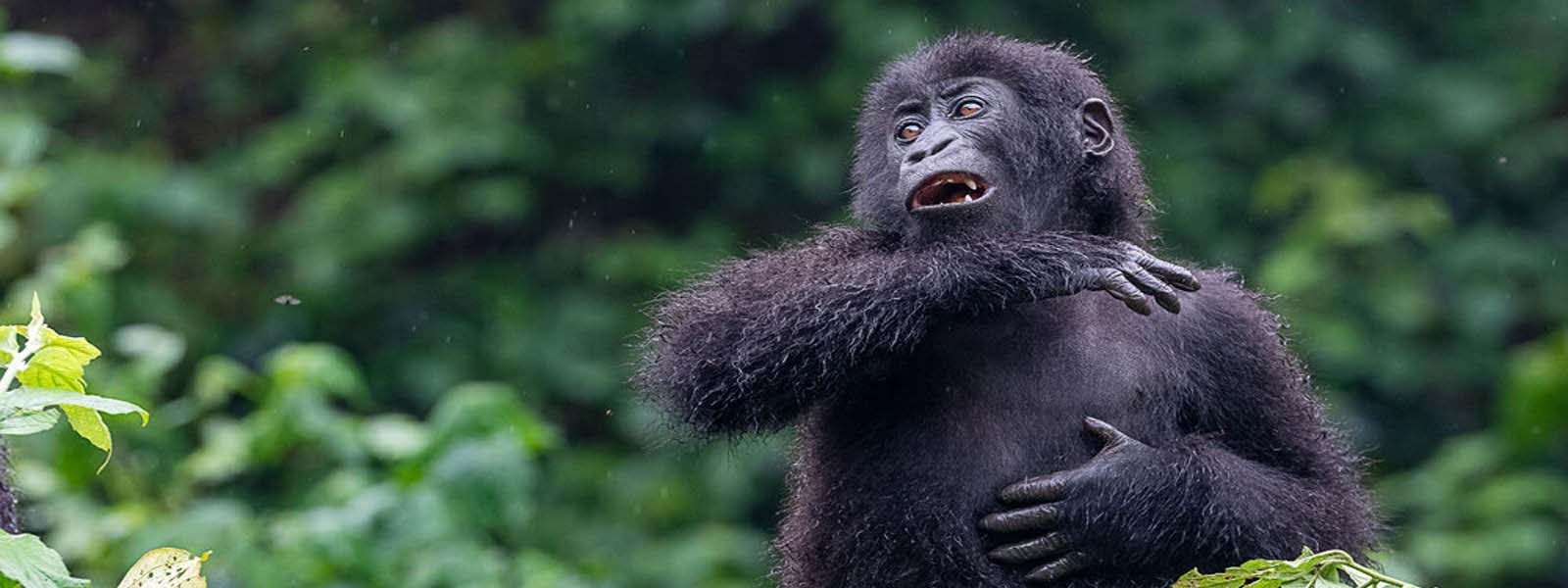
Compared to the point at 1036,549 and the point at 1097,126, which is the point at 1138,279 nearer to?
the point at 1036,549

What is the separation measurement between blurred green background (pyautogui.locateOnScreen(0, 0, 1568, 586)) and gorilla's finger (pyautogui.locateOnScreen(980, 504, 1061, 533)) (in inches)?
146

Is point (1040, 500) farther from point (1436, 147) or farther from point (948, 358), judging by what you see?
point (1436, 147)

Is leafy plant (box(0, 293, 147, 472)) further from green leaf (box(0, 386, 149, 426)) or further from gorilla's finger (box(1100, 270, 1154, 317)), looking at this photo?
gorilla's finger (box(1100, 270, 1154, 317))

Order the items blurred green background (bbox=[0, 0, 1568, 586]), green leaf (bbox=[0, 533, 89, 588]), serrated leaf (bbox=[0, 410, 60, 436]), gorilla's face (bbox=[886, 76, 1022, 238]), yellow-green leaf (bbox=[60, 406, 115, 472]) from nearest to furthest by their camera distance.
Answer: green leaf (bbox=[0, 533, 89, 588]), serrated leaf (bbox=[0, 410, 60, 436]), yellow-green leaf (bbox=[60, 406, 115, 472]), gorilla's face (bbox=[886, 76, 1022, 238]), blurred green background (bbox=[0, 0, 1568, 586])

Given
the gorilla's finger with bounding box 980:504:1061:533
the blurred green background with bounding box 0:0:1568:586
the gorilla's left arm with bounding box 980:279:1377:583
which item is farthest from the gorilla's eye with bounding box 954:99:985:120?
the blurred green background with bounding box 0:0:1568:586

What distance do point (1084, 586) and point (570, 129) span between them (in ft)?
18.2

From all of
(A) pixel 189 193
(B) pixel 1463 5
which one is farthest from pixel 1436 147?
(A) pixel 189 193

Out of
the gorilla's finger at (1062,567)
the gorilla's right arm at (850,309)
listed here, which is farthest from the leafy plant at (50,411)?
the gorilla's finger at (1062,567)

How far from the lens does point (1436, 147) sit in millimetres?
8711

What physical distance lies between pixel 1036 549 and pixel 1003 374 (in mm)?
361

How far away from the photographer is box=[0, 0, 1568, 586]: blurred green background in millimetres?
7680

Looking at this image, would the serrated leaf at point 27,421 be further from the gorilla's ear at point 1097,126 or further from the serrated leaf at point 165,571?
the gorilla's ear at point 1097,126

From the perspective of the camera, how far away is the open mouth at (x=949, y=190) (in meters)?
3.58

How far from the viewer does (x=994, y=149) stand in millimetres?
3703
